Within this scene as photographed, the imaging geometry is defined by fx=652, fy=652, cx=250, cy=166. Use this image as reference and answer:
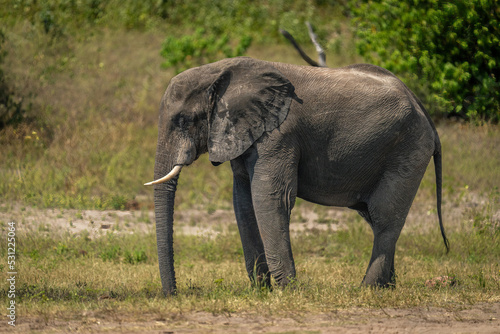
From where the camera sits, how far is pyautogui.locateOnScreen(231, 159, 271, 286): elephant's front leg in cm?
708

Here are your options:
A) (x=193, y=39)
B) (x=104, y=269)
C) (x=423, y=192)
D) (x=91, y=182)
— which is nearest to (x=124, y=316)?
(x=104, y=269)

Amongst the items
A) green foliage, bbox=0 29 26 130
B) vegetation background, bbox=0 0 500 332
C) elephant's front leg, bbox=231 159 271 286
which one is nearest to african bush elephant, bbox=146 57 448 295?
elephant's front leg, bbox=231 159 271 286

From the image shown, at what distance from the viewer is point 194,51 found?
56.7 ft

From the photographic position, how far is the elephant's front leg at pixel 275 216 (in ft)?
21.1

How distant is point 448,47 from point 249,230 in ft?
25.2

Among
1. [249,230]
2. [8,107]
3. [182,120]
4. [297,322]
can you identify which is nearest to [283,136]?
[182,120]

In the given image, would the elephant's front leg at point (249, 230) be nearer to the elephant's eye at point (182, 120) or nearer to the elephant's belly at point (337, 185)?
the elephant's belly at point (337, 185)

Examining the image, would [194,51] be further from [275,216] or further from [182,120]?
[275,216]

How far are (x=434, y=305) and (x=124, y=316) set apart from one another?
2970 mm

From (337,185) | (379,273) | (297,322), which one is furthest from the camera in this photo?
(379,273)

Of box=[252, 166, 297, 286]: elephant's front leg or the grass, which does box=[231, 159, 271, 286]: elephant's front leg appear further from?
box=[252, 166, 297, 286]: elephant's front leg

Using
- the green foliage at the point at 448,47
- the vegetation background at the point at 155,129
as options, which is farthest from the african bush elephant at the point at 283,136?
the green foliage at the point at 448,47

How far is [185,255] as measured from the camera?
957 cm

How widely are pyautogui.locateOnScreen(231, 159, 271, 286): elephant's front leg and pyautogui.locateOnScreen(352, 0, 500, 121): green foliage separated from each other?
22.8ft
